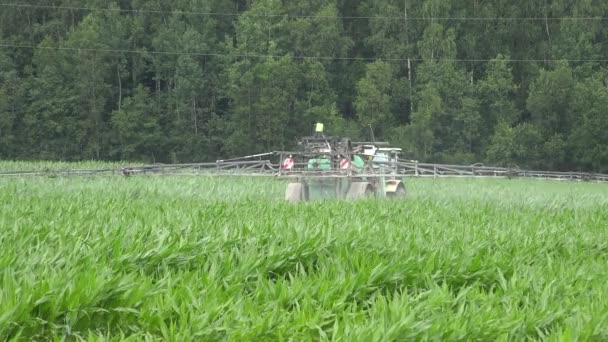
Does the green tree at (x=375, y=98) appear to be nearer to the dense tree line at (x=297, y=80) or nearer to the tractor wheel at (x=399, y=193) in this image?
the dense tree line at (x=297, y=80)

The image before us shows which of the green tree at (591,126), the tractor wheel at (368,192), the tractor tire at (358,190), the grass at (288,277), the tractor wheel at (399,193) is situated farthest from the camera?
the green tree at (591,126)

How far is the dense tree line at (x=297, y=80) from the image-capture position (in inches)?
1785

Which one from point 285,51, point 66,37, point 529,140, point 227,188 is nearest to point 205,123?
point 285,51

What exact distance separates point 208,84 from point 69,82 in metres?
6.45

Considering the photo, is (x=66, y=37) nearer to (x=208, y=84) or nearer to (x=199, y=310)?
(x=208, y=84)

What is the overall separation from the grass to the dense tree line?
33.5m

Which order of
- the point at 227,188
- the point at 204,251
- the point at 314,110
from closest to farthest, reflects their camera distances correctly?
the point at 204,251
the point at 227,188
the point at 314,110

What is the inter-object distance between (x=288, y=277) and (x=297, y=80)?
4033 centimetres

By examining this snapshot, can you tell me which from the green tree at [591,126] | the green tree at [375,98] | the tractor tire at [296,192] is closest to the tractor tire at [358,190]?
the tractor tire at [296,192]

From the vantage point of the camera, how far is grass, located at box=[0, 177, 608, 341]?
18.3 ft

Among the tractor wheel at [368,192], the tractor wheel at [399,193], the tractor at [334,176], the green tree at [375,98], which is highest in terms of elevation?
the green tree at [375,98]

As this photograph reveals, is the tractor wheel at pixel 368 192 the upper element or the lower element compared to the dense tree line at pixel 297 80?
lower

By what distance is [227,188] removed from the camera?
2159cm

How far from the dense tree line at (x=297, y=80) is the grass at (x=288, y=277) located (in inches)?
1317
